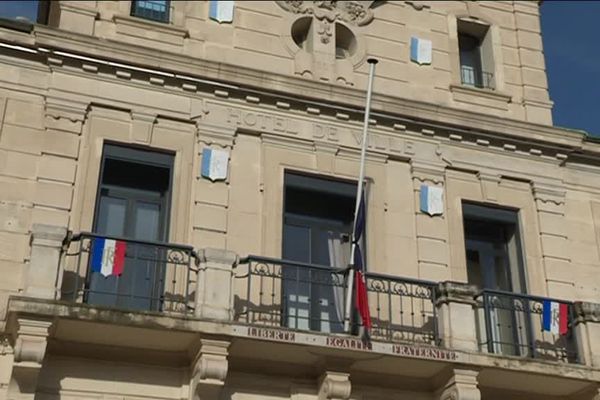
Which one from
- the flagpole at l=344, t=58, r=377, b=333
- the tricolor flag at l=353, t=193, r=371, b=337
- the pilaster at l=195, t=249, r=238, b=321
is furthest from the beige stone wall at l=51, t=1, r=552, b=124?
the pilaster at l=195, t=249, r=238, b=321

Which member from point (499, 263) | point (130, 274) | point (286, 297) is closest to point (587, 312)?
point (499, 263)

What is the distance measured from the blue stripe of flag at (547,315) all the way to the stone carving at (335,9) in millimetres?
6022

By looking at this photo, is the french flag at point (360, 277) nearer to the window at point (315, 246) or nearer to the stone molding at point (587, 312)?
the window at point (315, 246)

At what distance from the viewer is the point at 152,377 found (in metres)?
12.4

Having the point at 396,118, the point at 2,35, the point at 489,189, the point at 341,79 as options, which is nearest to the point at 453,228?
the point at 489,189

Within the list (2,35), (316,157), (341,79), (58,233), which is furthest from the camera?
(341,79)

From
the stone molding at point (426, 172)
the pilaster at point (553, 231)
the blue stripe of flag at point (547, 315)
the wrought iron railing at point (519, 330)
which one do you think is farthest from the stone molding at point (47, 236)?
the pilaster at point (553, 231)

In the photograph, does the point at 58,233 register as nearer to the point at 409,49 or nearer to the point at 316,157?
the point at 316,157

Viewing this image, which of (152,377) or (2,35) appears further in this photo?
(2,35)

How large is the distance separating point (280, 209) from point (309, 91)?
7.01ft

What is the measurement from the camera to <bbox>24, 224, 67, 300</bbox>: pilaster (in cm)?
1163

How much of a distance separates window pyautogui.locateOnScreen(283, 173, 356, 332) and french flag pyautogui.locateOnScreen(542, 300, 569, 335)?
3103 millimetres

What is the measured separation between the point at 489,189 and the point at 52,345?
299 inches

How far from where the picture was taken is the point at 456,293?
522 inches
